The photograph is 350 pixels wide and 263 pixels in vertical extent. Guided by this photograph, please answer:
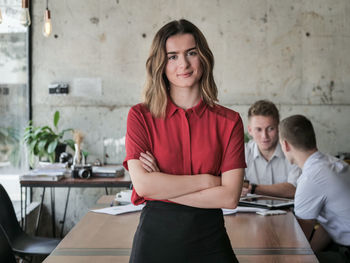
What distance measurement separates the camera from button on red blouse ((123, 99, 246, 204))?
1.61m

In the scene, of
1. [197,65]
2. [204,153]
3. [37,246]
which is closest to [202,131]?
[204,153]

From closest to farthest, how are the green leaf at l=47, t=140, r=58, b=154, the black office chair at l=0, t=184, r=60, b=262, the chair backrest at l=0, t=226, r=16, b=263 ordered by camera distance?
the chair backrest at l=0, t=226, r=16, b=263 < the black office chair at l=0, t=184, r=60, b=262 < the green leaf at l=47, t=140, r=58, b=154

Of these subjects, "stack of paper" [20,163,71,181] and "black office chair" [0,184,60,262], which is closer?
"black office chair" [0,184,60,262]

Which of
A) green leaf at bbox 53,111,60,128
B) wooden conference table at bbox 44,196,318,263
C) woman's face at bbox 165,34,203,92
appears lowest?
wooden conference table at bbox 44,196,318,263

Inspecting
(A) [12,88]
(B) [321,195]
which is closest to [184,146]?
(B) [321,195]

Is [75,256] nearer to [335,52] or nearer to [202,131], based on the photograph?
[202,131]

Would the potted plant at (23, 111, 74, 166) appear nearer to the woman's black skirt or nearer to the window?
the window

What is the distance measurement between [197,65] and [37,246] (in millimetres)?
1770

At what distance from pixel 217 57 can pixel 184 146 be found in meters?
3.64

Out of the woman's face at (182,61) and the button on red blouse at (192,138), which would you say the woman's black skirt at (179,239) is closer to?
the button on red blouse at (192,138)

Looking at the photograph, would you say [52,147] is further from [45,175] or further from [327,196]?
[327,196]

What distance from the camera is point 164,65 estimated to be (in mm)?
1696

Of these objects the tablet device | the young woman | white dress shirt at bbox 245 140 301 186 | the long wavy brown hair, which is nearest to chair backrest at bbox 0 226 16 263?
the young woman

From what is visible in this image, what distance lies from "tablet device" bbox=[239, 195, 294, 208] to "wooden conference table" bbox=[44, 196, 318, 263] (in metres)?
0.22
